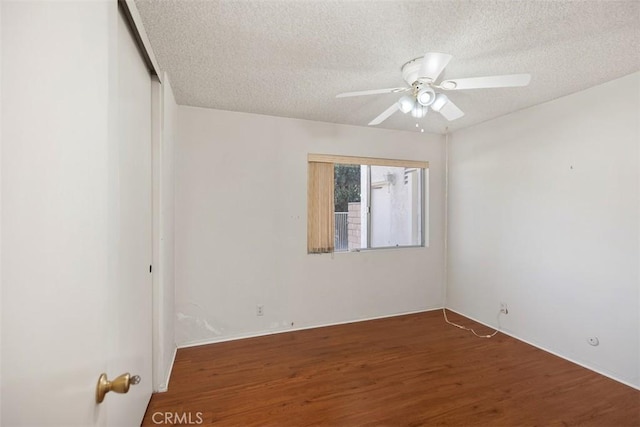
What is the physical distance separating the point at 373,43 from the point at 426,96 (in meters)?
0.52

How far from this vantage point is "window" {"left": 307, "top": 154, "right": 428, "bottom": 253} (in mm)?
3557

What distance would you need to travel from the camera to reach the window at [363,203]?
3.56 metres

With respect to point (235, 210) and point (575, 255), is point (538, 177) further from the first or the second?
point (235, 210)

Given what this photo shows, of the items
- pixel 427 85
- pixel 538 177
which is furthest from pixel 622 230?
pixel 427 85

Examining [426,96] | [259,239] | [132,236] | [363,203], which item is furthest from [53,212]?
[363,203]

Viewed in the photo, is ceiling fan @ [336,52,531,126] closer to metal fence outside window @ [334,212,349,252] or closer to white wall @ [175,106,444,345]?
white wall @ [175,106,444,345]

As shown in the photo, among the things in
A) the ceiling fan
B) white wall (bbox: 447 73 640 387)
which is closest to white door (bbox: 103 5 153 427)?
the ceiling fan

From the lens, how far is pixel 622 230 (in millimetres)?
2383

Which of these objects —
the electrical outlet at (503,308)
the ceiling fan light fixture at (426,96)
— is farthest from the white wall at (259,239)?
the ceiling fan light fixture at (426,96)

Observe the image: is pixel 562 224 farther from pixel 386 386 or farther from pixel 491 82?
pixel 386 386

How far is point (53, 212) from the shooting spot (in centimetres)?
57

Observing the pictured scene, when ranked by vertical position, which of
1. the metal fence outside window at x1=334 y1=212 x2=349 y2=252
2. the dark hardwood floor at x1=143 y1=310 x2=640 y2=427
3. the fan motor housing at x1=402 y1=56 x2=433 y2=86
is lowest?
the dark hardwood floor at x1=143 y1=310 x2=640 y2=427

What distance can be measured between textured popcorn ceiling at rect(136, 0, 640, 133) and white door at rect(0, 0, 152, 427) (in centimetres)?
107

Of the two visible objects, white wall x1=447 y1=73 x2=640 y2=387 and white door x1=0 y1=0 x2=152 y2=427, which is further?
white wall x1=447 y1=73 x2=640 y2=387
